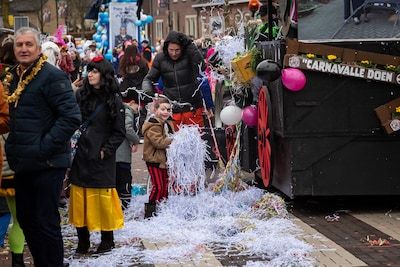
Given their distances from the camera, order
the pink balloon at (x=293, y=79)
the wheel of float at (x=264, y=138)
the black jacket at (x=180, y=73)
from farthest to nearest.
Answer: the black jacket at (x=180, y=73) → the wheel of float at (x=264, y=138) → the pink balloon at (x=293, y=79)

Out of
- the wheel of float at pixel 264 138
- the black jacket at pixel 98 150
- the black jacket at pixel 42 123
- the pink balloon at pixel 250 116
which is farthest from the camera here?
the pink balloon at pixel 250 116

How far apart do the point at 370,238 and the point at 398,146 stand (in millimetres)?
1247

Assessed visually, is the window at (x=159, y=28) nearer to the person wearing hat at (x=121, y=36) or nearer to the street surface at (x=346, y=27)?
the person wearing hat at (x=121, y=36)

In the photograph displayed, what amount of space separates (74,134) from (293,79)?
6.59 ft

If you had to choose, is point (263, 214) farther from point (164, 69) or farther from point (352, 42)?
point (164, 69)

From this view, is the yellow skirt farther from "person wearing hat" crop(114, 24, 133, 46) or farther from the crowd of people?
A: "person wearing hat" crop(114, 24, 133, 46)

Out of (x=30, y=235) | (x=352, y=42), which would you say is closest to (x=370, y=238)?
(x=352, y=42)

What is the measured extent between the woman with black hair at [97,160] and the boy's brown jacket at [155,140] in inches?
55.4

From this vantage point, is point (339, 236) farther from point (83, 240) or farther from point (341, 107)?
point (83, 240)

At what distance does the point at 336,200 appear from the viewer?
9.84 metres

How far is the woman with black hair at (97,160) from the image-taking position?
295 inches

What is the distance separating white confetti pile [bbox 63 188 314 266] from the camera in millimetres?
7211

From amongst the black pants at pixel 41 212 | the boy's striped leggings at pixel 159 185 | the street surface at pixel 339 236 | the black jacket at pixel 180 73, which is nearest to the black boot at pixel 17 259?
the street surface at pixel 339 236

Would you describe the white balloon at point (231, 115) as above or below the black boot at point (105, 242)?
above
